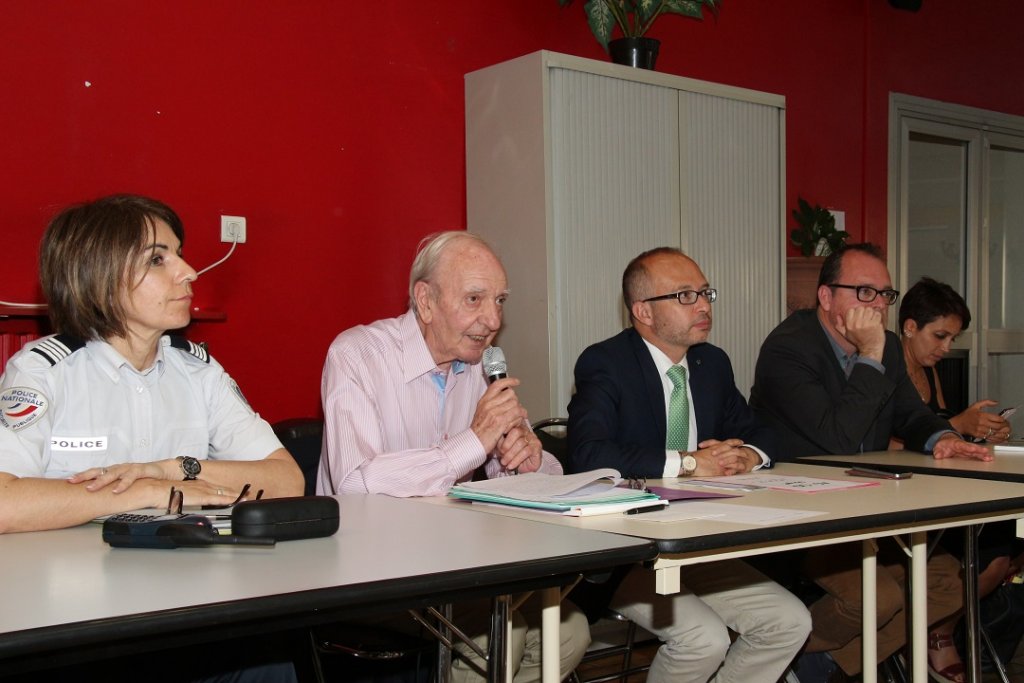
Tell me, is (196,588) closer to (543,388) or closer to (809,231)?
(543,388)

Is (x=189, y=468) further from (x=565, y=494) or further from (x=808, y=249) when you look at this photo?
(x=808, y=249)

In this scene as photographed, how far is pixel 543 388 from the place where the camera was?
3.76 meters

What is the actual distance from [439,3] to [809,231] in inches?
80.1

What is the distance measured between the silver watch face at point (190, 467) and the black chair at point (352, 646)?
39 cm

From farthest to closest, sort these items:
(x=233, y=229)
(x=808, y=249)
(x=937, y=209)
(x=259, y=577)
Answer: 1. (x=937, y=209)
2. (x=808, y=249)
3. (x=233, y=229)
4. (x=259, y=577)

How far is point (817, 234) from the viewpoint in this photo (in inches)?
197

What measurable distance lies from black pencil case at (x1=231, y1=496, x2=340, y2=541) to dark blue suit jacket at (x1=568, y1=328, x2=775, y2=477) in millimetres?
1074

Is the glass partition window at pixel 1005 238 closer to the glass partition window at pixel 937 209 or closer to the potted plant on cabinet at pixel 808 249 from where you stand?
the glass partition window at pixel 937 209

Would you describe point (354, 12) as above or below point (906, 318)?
above

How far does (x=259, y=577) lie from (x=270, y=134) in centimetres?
245

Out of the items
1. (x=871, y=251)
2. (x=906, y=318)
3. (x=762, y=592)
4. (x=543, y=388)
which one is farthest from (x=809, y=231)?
(x=762, y=592)

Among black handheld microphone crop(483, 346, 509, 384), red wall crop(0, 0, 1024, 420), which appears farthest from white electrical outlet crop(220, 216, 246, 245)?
black handheld microphone crop(483, 346, 509, 384)

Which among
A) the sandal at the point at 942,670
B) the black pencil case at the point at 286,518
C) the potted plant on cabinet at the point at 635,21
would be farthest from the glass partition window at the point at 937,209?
the black pencil case at the point at 286,518

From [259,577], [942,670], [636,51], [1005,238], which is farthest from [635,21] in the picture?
[1005,238]
